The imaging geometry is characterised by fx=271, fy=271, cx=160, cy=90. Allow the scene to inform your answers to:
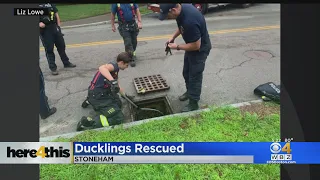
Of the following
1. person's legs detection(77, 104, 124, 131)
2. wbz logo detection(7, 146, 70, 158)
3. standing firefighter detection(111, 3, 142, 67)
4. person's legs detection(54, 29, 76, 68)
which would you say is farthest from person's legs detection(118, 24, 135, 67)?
wbz logo detection(7, 146, 70, 158)

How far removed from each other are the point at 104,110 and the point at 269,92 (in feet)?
8.45

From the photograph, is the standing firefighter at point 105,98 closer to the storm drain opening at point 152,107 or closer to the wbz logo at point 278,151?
the storm drain opening at point 152,107

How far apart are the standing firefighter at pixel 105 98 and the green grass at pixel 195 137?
1.17ft

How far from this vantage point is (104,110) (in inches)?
160

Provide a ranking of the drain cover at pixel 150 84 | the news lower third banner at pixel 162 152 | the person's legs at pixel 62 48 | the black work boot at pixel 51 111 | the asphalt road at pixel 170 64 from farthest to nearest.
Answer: the person's legs at pixel 62 48, the drain cover at pixel 150 84, the asphalt road at pixel 170 64, the black work boot at pixel 51 111, the news lower third banner at pixel 162 152

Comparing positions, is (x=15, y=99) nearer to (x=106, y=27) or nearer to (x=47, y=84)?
(x=47, y=84)

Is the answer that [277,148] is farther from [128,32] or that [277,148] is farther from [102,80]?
[128,32]

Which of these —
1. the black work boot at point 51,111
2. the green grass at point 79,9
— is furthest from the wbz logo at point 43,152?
the black work boot at point 51,111

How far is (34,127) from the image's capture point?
1.74 m

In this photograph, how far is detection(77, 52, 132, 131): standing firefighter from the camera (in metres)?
3.86

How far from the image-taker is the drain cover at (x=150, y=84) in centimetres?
489

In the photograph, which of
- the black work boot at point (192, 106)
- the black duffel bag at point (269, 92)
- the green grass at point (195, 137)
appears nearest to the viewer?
the green grass at point (195, 137)

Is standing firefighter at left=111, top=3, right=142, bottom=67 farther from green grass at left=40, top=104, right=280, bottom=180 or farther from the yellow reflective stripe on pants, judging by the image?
green grass at left=40, top=104, right=280, bottom=180

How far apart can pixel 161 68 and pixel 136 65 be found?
0.65 meters
